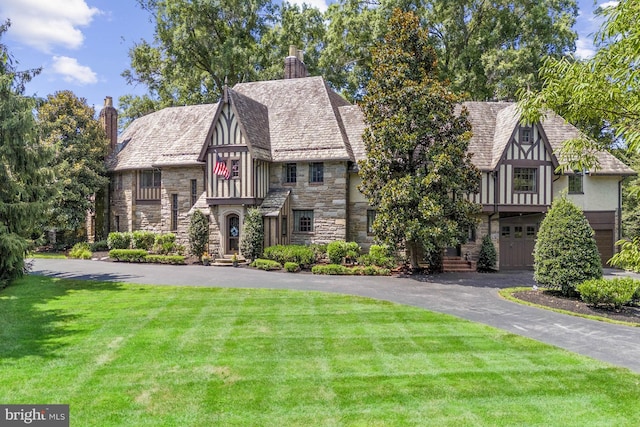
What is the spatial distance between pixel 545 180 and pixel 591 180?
3.20 m

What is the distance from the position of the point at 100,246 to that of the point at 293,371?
2425 cm

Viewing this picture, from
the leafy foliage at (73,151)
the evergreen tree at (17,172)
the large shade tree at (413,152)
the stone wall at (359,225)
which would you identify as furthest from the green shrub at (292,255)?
the leafy foliage at (73,151)

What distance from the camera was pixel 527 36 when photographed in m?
30.5

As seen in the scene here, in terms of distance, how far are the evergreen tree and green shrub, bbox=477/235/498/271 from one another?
779 inches

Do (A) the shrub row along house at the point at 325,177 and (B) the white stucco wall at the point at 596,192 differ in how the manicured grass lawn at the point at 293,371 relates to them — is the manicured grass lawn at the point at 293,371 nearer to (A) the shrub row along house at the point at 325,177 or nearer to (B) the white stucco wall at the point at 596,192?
(A) the shrub row along house at the point at 325,177

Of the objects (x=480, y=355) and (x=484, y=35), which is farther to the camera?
(x=484, y=35)

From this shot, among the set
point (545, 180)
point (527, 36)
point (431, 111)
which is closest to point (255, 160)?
point (431, 111)

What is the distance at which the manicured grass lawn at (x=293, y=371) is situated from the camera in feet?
18.5

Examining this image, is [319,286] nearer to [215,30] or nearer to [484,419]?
[484,419]

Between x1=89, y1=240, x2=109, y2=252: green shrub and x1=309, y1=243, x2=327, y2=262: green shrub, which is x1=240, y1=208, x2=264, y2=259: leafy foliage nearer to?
x1=309, y1=243, x2=327, y2=262: green shrub

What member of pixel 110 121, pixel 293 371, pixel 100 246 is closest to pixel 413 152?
pixel 293 371

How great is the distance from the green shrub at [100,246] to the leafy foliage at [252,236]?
11400mm

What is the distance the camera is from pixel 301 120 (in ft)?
81.0

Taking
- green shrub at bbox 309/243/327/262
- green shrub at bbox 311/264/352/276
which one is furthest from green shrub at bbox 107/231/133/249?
green shrub at bbox 311/264/352/276
